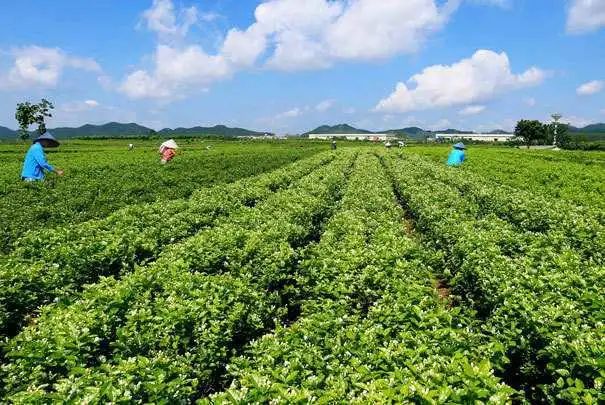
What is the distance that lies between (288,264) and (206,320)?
311cm

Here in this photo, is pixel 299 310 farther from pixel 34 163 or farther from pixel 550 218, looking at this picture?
pixel 34 163

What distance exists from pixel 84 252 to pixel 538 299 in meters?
8.28

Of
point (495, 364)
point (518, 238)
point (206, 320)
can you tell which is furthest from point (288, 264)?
point (518, 238)

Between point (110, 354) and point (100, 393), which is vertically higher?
point (100, 393)

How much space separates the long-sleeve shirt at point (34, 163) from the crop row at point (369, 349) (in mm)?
14196

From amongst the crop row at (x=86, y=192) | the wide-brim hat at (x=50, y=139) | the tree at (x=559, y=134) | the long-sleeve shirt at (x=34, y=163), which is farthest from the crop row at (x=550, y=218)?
the tree at (x=559, y=134)

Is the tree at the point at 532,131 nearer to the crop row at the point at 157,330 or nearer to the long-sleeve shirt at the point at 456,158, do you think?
the long-sleeve shirt at the point at 456,158

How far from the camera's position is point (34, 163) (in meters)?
18.1

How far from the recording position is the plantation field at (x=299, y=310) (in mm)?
4641

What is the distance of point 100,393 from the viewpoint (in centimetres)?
430

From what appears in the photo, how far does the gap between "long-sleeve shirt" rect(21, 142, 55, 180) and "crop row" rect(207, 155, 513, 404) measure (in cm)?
1420

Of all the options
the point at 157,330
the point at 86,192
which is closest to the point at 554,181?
the point at 86,192

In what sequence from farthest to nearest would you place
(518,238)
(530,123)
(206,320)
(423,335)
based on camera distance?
(530,123)
(518,238)
(206,320)
(423,335)

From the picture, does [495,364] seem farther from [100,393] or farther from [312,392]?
[100,393]
